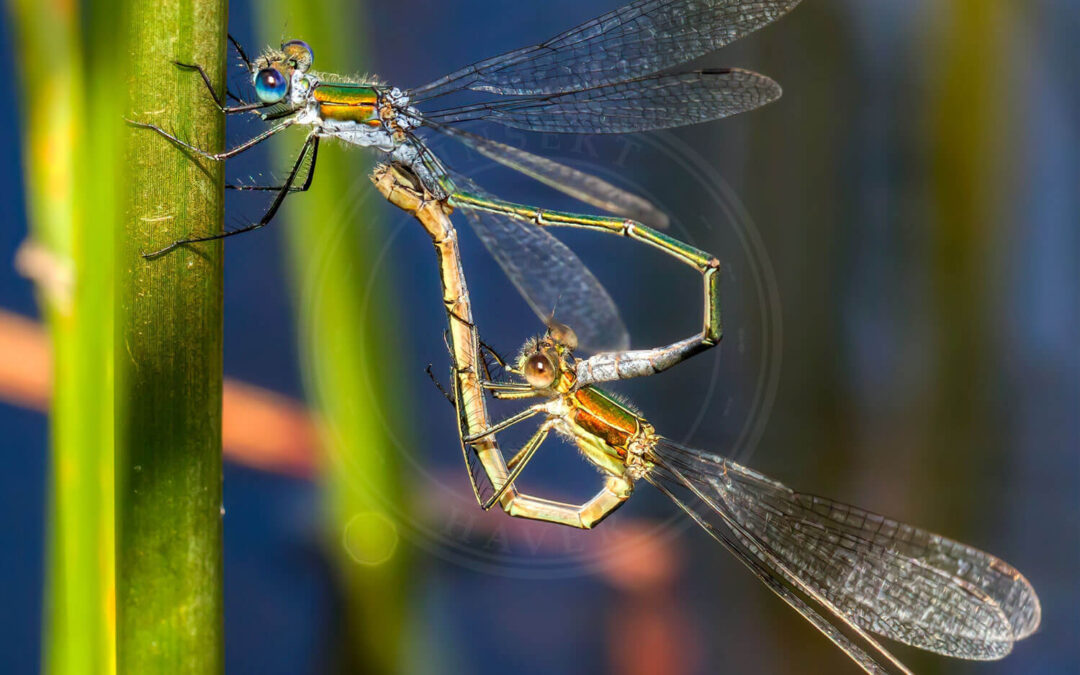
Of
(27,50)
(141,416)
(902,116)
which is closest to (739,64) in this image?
(902,116)

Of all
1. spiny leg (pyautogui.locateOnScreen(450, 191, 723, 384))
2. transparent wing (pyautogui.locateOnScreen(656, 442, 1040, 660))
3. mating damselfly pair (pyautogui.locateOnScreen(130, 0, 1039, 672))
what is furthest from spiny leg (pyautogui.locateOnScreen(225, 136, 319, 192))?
transparent wing (pyautogui.locateOnScreen(656, 442, 1040, 660))

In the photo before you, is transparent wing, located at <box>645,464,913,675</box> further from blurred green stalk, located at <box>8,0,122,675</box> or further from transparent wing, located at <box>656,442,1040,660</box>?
blurred green stalk, located at <box>8,0,122,675</box>

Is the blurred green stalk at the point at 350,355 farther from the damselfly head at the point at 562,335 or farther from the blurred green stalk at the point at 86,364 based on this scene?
the blurred green stalk at the point at 86,364

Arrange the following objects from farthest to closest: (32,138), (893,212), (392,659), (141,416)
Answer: (893,212)
(392,659)
(32,138)
(141,416)

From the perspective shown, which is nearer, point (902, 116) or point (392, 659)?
point (392, 659)

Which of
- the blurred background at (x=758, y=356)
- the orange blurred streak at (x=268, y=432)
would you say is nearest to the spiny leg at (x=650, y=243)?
the blurred background at (x=758, y=356)

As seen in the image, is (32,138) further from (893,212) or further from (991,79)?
(991,79)

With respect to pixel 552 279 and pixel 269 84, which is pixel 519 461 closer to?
pixel 552 279

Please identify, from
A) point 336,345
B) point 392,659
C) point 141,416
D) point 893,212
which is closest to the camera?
point 141,416
